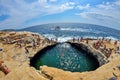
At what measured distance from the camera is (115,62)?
32.3 meters

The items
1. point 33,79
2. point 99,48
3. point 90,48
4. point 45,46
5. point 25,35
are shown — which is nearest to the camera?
point 33,79

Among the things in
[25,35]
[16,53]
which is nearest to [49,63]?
[16,53]

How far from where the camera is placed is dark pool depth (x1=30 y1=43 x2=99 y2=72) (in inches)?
2724

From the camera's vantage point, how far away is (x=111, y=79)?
26688 mm

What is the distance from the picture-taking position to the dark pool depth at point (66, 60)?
6919cm

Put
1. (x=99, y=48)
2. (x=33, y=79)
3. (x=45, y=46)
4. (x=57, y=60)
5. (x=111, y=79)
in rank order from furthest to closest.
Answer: (x=45, y=46)
(x=99, y=48)
(x=57, y=60)
(x=111, y=79)
(x=33, y=79)

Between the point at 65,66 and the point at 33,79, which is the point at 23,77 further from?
the point at 65,66

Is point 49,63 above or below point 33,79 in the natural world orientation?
below

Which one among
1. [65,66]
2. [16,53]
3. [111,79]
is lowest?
[65,66]

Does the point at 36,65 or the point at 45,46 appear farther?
the point at 45,46

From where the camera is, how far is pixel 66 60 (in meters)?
78.3

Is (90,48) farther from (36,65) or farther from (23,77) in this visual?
(23,77)

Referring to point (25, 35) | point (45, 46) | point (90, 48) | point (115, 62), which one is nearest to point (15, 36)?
point (25, 35)

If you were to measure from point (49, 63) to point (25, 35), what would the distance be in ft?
122
